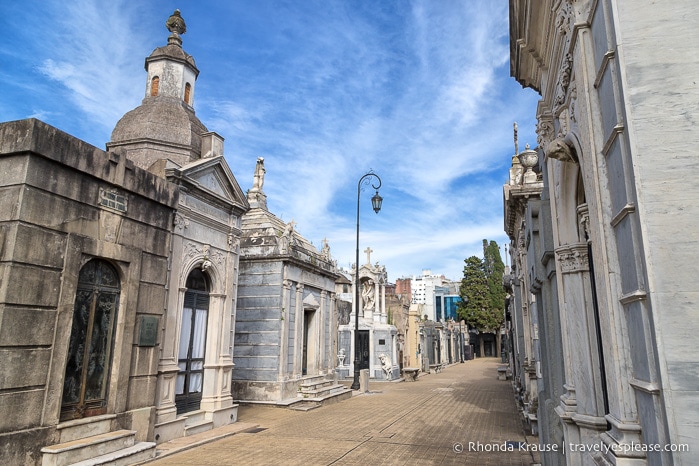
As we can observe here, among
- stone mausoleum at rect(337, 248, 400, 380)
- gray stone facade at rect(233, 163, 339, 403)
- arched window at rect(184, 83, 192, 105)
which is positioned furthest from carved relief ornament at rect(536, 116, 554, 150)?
stone mausoleum at rect(337, 248, 400, 380)

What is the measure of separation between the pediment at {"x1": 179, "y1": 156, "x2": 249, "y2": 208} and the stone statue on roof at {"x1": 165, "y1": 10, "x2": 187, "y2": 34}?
18.3 ft

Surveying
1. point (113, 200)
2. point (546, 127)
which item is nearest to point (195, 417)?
point (113, 200)

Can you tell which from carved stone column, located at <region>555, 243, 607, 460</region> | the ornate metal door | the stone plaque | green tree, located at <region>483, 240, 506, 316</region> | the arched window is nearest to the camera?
carved stone column, located at <region>555, 243, 607, 460</region>

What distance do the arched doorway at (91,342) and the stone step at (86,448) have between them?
1.38 feet

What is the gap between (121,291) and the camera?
24.3 ft

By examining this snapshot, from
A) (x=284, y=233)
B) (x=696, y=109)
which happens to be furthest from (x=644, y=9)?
(x=284, y=233)

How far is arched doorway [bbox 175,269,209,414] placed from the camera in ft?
30.3

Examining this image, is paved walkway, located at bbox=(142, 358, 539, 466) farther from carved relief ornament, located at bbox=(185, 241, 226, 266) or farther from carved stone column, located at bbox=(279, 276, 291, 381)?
carved relief ornament, located at bbox=(185, 241, 226, 266)

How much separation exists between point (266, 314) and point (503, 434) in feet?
23.0

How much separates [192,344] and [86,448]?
353 centimetres

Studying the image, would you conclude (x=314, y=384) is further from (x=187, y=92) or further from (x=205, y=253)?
(x=187, y=92)

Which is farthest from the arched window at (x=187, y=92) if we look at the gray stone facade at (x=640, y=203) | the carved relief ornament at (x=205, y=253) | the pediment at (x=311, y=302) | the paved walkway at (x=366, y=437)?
the gray stone facade at (x=640, y=203)

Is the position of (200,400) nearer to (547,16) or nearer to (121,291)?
(121,291)

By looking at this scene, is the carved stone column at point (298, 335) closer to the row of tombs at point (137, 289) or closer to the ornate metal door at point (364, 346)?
the row of tombs at point (137, 289)
